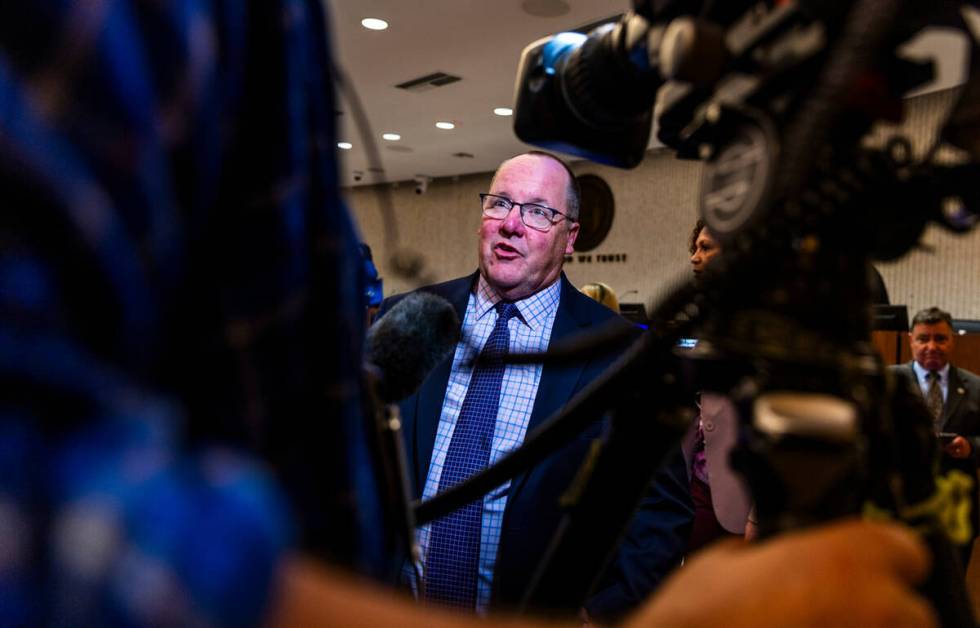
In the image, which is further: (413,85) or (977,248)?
(413,85)

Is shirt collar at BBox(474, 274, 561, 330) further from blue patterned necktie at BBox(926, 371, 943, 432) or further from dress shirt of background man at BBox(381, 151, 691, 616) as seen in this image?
blue patterned necktie at BBox(926, 371, 943, 432)

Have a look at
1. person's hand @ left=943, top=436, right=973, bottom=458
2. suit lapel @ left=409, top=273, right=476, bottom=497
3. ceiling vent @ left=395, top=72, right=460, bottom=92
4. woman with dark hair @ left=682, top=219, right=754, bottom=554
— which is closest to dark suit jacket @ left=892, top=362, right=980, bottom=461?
person's hand @ left=943, top=436, right=973, bottom=458

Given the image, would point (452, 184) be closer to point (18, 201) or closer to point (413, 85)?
point (413, 85)

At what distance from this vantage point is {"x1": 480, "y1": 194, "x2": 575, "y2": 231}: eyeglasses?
6.50ft

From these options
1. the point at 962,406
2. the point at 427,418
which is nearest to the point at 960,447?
the point at 962,406

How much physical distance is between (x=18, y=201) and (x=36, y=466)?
10cm

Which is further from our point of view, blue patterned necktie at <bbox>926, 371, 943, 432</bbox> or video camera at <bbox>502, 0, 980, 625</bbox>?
blue patterned necktie at <bbox>926, 371, 943, 432</bbox>

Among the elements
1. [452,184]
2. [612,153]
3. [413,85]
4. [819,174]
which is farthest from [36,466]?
[452,184]

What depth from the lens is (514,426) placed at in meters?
1.57

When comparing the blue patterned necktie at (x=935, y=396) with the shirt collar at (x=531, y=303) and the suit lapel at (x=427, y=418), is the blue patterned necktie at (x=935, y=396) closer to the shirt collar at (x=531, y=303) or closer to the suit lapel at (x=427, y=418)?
the shirt collar at (x=531, y=303)

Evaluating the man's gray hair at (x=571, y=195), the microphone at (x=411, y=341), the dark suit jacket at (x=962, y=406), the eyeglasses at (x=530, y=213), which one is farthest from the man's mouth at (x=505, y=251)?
the dark suit jacket at (x=962, y=406)

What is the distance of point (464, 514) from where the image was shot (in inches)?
57.0

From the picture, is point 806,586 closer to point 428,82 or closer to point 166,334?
point 166,334

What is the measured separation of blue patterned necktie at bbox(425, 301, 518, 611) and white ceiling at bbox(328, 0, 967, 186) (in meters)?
2.07
